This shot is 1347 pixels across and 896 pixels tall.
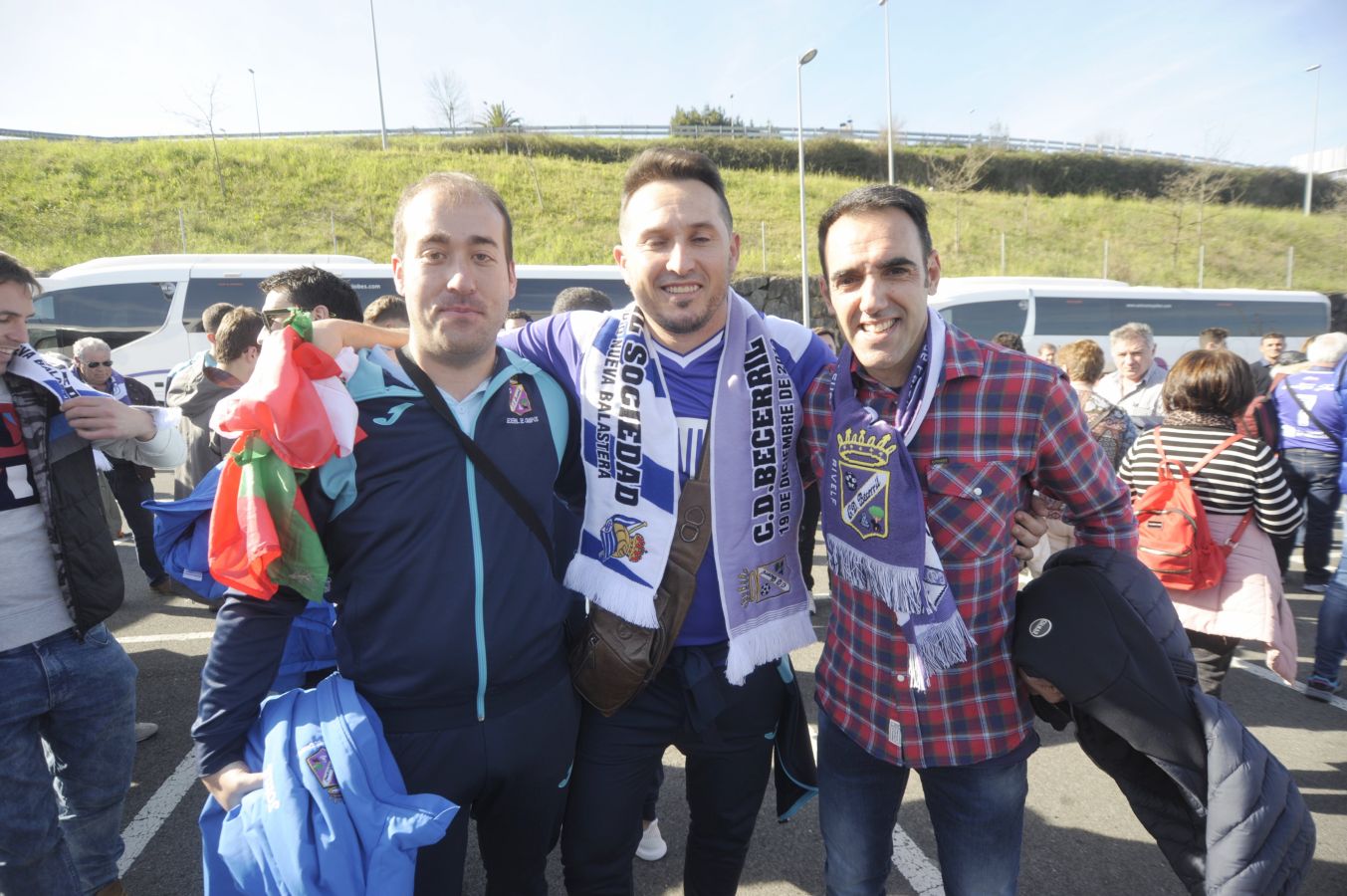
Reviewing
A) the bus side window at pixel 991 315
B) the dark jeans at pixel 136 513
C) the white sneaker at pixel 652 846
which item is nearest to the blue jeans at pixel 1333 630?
the white sneaker at pixel 652 846

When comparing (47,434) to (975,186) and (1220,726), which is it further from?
(975,186)

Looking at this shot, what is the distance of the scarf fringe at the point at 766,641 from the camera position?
1806mm

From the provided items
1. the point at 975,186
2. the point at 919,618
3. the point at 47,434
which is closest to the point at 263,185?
the point at 47,434

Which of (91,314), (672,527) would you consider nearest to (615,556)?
(672,527)

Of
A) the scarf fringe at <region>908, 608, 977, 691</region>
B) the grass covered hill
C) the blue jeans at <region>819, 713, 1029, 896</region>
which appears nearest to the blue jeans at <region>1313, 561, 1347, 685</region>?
the blue jeans at <region>819, 713, 1029, 896</region>

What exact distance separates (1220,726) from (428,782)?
5.59 feet

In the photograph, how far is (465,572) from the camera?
62.0 inches

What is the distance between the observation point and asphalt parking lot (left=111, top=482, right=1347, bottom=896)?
8.16 ft

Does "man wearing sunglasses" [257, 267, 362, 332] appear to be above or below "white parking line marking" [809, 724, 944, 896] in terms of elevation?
above

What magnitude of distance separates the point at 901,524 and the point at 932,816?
30.8 inches

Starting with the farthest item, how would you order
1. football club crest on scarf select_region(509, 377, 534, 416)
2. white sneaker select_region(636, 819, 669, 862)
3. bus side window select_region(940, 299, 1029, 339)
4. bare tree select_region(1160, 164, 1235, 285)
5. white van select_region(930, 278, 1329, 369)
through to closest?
1. bare tree select_region(1160, 164, 1235, 285)
2. white van select_region(930, 278, 1329, 369)
3. bus side window select_region(940, 299, 1029, 339)
4. white sneaker select_region(636, 819, 669, 862)
5. football club crest on scarf select_region(509, 377, 534, 416)

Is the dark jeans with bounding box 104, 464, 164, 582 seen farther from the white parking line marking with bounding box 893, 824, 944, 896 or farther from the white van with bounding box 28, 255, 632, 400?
the white van with bounding box 28, 255, 632, 400

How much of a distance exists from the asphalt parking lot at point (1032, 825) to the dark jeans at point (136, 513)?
199 cm

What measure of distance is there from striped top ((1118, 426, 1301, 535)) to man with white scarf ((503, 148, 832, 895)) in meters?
1.85
